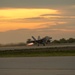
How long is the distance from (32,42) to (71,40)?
11.4m
